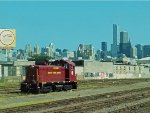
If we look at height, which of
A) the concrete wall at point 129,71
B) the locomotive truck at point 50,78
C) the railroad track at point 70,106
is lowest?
the railroad track at point 70,106

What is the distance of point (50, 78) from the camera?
4891 centimetres

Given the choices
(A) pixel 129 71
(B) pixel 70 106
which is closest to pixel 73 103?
(B) pixel 70 106

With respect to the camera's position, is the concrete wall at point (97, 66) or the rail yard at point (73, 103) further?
the concrete wall at point (97, 66)

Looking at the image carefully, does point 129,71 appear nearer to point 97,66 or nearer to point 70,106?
point 97,66

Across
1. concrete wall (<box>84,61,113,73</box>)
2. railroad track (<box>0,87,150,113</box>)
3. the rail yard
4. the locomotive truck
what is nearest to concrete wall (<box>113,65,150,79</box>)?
Answer: concrete wall (<box>84,61,113,73</box>)

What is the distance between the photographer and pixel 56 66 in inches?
1999

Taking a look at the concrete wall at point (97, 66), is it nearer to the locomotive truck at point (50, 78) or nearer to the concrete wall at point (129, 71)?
the concrete wall at point (129, 71)

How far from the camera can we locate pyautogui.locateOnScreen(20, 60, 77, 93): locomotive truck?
155 feet

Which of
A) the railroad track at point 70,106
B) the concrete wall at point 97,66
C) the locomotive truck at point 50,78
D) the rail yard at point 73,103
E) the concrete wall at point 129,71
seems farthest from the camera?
the concrete wall at point 129,71

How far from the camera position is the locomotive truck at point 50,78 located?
47125 mm

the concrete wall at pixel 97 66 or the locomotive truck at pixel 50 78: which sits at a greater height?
the concrete wall at pixel 97 66

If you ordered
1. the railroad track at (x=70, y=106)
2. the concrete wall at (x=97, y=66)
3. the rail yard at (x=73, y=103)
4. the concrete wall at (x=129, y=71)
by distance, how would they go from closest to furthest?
the railroad track at (x=70, y=106)
the rail yard at (x=73, y=103)
the concrete wall at (x=97, y=66)
the concrete wall at (x=129, y=71)

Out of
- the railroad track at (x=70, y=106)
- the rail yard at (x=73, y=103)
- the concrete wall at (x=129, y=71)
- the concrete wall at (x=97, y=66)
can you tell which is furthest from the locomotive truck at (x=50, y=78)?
the concrete wall at (x=129, y=71)

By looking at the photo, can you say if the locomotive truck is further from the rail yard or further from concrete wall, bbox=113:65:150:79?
concrete wall, bbox=113:65:150:79
